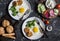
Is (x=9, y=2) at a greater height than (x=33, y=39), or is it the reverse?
(x=9, y=2)

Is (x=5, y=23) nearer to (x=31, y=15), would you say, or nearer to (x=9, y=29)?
(x=9, y=29)

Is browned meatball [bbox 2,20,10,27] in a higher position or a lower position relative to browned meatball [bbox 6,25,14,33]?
higher

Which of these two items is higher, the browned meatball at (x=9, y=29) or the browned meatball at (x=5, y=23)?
the browned meatball at (x=5, y=23)

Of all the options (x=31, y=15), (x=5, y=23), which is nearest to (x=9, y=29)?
(x=5, y=23)

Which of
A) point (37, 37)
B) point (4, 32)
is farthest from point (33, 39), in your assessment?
point (4, 32)

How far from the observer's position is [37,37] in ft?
5.74

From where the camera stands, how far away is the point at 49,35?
1752 millimetres

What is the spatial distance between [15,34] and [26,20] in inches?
4.2

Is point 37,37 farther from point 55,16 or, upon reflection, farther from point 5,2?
point 5,2

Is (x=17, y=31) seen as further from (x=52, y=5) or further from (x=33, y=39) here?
(x=52, y=5)

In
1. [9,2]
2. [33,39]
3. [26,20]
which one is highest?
[9,2]

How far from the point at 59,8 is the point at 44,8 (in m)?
0.09

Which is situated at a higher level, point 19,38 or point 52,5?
point 52,5

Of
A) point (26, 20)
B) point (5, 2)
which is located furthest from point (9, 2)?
point (26, 20)
